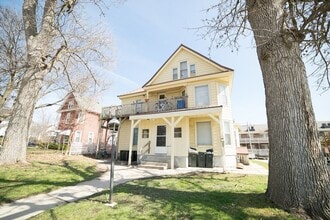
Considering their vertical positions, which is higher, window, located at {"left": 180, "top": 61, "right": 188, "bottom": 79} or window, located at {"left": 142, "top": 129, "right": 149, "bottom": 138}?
window, located at {"left": 180, "top": 61, "right": 188, "bottom": 79}

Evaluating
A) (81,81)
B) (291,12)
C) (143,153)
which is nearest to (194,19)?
(291,12)

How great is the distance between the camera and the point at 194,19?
5.70m

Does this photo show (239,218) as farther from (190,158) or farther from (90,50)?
(90,50)

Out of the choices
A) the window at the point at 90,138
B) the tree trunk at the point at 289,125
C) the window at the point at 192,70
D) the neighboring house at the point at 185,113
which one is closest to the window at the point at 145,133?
the neighboring house at the point at 185,113

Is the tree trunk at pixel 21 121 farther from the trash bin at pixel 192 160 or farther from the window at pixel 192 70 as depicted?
the window at pixel 192 70

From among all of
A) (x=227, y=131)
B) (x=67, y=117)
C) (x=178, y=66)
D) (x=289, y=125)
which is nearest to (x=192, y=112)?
(x=227, y=131)

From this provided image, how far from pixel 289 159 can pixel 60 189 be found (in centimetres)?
711

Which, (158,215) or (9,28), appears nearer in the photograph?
(158,215)

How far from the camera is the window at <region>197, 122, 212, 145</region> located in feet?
44.5

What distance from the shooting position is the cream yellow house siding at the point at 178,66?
49.7 ft

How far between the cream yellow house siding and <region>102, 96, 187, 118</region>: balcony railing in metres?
2.45

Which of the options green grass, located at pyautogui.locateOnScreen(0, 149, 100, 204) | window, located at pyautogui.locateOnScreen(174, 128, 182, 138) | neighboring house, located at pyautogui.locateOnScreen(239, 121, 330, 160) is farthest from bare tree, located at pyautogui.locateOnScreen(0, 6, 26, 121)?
neighboring house, located at pyautogui.locateOnScreen(239, 121, 330, 160)

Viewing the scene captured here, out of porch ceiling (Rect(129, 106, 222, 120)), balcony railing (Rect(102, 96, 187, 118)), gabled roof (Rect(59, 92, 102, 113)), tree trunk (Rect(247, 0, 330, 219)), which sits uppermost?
gabled roof (Rect(59, 92, 102, 113))

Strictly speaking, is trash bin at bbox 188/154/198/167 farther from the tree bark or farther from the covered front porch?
the tree bark
